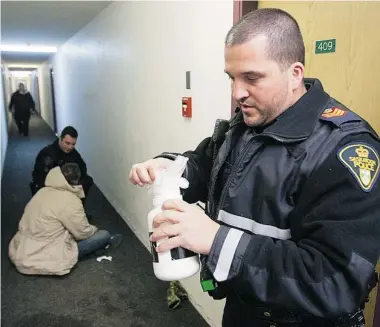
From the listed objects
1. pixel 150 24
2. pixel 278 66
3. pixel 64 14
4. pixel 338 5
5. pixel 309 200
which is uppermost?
pixel 64 14

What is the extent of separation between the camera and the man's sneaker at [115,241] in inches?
136

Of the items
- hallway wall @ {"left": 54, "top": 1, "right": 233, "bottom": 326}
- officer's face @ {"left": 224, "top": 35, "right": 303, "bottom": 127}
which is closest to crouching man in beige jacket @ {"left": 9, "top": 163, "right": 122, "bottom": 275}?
hallway wall @ {"left": 54, "top": 1, "right": 233, "bottom": 326}

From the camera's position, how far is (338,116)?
0.82 m

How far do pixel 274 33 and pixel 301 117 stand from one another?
19cm

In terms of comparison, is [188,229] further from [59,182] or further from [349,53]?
[59,182]

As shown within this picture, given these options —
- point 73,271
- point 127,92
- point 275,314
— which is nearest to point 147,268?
point 73,271

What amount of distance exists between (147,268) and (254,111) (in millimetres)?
2389

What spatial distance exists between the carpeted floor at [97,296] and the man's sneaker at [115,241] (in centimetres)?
5

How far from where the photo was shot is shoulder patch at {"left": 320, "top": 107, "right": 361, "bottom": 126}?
2.64ft

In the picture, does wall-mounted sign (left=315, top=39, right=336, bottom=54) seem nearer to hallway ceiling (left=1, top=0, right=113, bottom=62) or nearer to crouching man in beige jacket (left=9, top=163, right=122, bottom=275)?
crouching man in beige jacket (left=9, top=163, right=122, bottom=275)

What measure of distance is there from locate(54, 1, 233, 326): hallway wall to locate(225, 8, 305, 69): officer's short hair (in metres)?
1.01

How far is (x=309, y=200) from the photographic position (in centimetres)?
77

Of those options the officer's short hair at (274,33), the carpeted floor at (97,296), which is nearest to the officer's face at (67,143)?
the carpeted floor at (97,296)

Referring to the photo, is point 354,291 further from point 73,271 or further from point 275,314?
point 73,271
